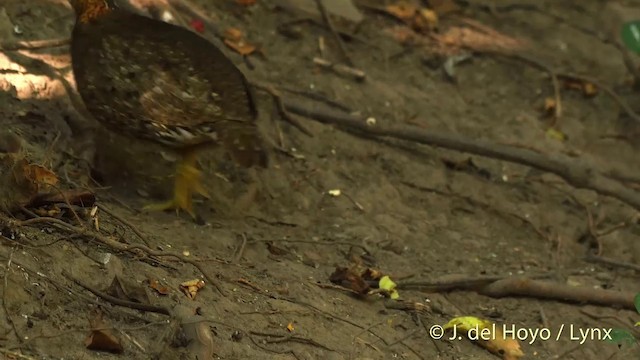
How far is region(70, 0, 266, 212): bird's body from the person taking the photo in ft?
15.9

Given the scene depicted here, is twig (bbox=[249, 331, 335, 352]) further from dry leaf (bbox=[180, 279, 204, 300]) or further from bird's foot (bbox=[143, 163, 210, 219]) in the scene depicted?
bird's foot (bbox=[143, 163, 210, 219])

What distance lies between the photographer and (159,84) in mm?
4863

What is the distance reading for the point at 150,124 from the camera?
15.9 ft

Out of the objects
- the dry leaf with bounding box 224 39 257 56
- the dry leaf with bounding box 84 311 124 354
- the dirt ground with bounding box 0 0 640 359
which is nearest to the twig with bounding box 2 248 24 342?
the dirt ground with bounding box 0 0 640 359

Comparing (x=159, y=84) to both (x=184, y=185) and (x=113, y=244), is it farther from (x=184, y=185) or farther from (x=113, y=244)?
(x=113, y=244)

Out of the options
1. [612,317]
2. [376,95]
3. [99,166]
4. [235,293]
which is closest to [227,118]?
[99,166]

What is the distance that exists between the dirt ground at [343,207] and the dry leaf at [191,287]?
48mm

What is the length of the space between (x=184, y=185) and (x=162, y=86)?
2.00 feet

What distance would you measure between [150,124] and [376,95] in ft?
7.08

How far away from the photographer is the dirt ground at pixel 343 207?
372 centimetres

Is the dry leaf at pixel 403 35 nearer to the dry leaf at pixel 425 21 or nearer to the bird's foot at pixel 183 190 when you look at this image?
the dry leaf at pixel 425 21

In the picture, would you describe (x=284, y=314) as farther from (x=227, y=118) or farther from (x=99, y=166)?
(x=99, y=166)

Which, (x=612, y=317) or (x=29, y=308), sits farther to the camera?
(x=612, y=317)

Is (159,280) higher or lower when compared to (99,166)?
higher
